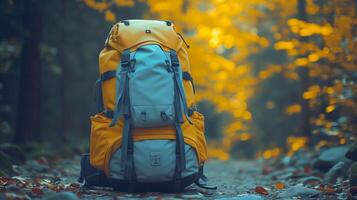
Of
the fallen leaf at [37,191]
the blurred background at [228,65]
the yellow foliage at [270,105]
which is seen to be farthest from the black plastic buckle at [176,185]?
the yellow foliage at [270,105]

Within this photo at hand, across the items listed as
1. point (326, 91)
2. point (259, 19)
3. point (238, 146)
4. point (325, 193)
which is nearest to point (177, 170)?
point (325, 193)

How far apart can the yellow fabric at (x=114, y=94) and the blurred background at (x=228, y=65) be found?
335 cm

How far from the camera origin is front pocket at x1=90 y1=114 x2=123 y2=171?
4.81 m

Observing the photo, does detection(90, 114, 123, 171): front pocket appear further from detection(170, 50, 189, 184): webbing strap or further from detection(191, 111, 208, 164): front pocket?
detection(191, 111, 208, 164): front pocket

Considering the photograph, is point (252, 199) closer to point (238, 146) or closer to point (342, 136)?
point (342, 136)

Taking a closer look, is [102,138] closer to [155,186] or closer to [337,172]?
[155,186]

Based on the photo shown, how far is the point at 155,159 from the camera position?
185 inches

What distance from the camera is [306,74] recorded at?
10.9 m

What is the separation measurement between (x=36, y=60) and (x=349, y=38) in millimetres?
5552

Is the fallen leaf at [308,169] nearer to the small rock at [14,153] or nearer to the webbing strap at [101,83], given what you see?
the webbing strap at [101,83]

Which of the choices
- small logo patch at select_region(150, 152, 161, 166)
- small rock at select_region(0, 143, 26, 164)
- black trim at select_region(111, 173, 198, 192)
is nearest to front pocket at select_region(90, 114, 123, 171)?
black trim at select_region(111, 173, 198, 192)

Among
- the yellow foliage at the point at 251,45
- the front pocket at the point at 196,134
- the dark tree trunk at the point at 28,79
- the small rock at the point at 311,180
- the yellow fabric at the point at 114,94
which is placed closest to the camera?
the yellow fabric at the point at 114,94

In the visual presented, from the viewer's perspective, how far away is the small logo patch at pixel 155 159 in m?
4.68

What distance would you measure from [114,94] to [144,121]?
479 mm
